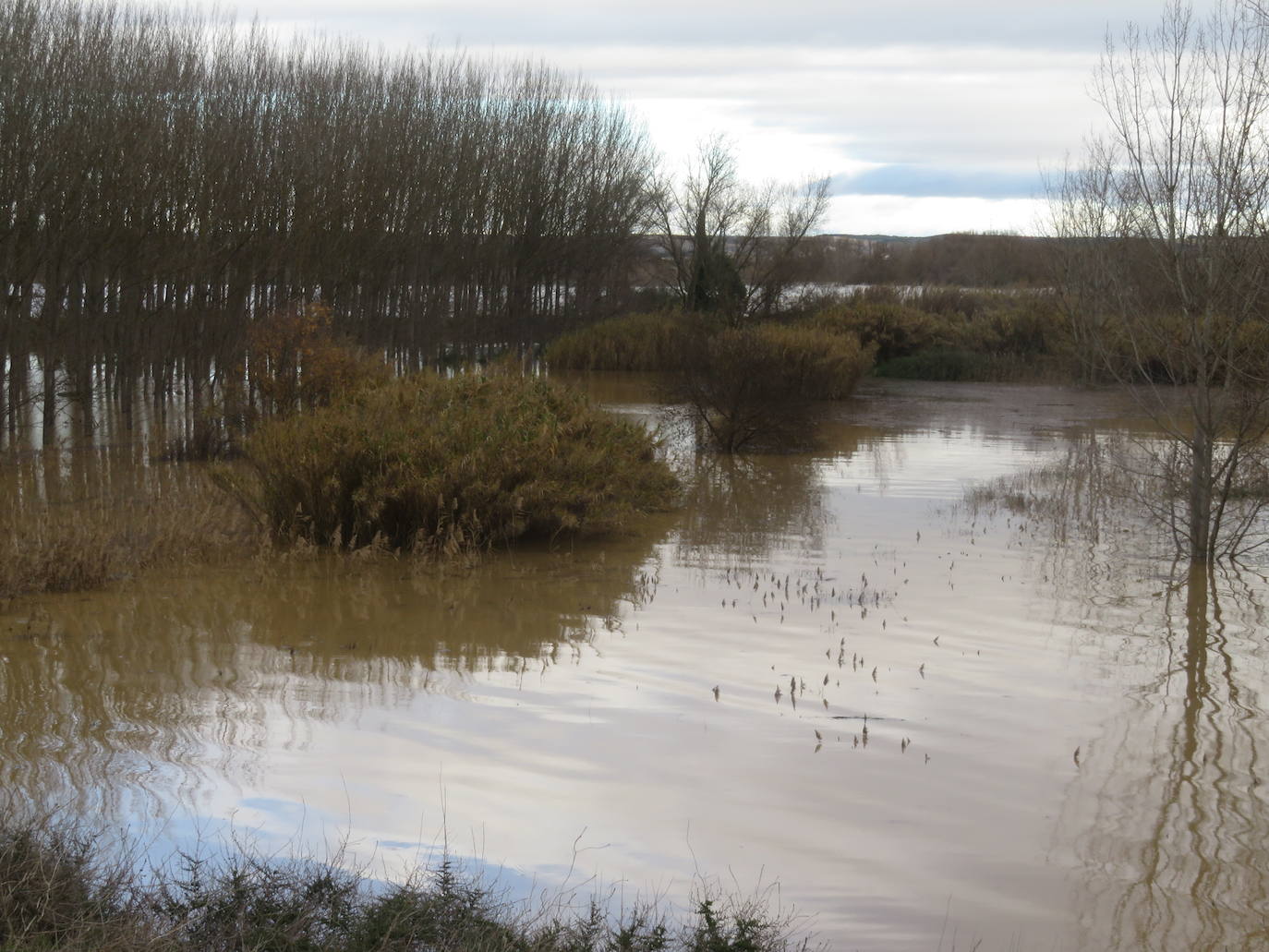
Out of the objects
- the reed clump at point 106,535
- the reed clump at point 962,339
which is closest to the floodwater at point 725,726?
the reed clump at point 106,535

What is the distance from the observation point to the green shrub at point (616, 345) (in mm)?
29891

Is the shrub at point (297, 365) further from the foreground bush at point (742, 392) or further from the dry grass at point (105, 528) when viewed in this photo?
the foreground bush at point (742, 392)

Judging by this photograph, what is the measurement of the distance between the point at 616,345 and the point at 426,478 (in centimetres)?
2065

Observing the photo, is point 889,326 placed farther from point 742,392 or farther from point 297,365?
point 297,365

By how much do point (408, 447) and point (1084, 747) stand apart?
577cm

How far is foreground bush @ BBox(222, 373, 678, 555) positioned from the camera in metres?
9.89

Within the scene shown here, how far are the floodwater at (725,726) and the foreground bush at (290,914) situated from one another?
33 centimetres

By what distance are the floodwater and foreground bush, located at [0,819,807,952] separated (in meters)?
0.33

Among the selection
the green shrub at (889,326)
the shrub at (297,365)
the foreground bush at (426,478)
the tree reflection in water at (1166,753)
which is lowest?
the tree reflection in water at (1166,753)

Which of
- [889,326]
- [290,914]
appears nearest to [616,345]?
[889,326]

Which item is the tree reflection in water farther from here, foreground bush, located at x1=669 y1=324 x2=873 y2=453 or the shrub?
the shrub

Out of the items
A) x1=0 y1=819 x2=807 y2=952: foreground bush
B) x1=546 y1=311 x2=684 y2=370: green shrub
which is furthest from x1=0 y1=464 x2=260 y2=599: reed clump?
x1=546 y1=311 x2=684 y2=370: green shrub

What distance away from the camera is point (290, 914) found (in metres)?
3.67

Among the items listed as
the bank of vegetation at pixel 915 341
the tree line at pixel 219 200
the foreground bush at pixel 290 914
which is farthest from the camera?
the bank of vegetation at pixel 915 341
